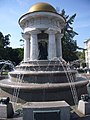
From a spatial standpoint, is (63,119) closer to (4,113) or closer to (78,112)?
(78,112)

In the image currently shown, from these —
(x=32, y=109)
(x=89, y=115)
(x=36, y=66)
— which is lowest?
(x=89, y=115)

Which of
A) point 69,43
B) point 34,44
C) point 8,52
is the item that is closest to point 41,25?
point 34,44

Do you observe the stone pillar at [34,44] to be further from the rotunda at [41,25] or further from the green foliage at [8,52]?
the green foliage at [8,52]

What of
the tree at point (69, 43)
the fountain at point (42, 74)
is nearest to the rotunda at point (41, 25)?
the fountain at point (42, 74)

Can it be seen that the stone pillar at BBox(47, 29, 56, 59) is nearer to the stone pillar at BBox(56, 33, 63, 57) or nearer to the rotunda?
the rotunda

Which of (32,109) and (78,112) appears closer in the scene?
(32,109)

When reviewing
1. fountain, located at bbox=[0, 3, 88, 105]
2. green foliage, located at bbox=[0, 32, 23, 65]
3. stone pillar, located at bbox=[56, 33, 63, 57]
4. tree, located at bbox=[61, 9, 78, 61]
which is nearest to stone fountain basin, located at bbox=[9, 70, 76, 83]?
fountain, located at bbox=[0, 3, 88, 105]

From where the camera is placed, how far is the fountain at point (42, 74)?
826 centimetres

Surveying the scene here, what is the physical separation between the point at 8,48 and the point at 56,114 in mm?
47875

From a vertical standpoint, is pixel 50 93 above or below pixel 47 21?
below

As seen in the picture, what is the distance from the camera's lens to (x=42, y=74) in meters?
9.77

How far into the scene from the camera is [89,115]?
6602 millimetres

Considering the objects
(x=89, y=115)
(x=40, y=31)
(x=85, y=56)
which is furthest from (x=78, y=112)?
(x=85, y=56)

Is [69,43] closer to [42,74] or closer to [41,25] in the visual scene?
[41,25]
